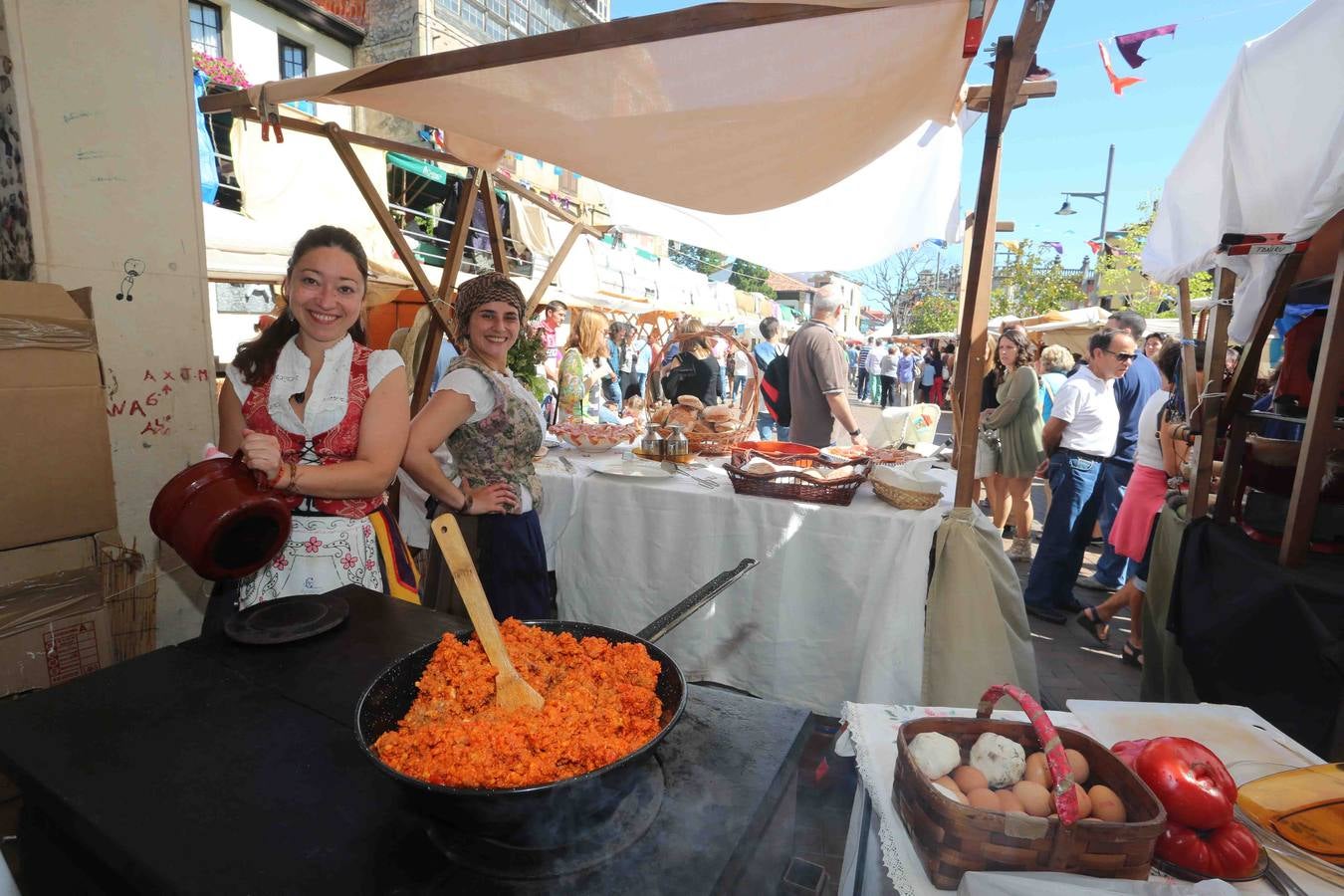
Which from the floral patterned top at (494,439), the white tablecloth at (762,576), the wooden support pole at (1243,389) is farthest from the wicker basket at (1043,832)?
the wooden support pole at (1243,389)

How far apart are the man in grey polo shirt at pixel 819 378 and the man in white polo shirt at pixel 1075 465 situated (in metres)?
1.37

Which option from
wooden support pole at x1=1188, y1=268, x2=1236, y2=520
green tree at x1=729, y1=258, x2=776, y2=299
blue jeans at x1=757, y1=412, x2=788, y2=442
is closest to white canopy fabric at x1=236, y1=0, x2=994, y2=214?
wooden support pole at x1=1188, y1=268, x2=1236, y2=520

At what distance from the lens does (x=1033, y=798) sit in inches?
43.0

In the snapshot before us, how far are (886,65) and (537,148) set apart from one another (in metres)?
1.47

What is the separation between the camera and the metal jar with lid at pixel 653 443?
→ 135 inches

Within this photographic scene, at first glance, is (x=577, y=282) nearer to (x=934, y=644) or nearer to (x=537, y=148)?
(x=537, y=148)

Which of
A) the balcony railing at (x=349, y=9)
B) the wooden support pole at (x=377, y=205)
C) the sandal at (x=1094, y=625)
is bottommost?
the sandal at (x=1094, y=625)

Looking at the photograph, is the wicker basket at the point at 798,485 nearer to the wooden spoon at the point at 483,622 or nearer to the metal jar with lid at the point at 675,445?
the metal jar with lid at the point at 675,445

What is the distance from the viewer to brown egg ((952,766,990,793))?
114cm

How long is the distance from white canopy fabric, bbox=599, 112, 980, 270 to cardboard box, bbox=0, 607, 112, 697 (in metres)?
2.95

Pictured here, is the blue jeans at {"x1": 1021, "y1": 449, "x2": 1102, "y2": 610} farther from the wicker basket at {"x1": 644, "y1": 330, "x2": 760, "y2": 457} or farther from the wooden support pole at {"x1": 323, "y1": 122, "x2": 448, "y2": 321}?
the wooden support pole at {"x1": 323, "y1": 122, "x2": 448, "y2": 321}

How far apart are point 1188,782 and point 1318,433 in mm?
1524

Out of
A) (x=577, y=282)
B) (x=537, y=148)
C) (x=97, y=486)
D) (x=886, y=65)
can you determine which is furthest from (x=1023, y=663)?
(x=577, y=282)

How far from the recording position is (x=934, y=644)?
2504mm
